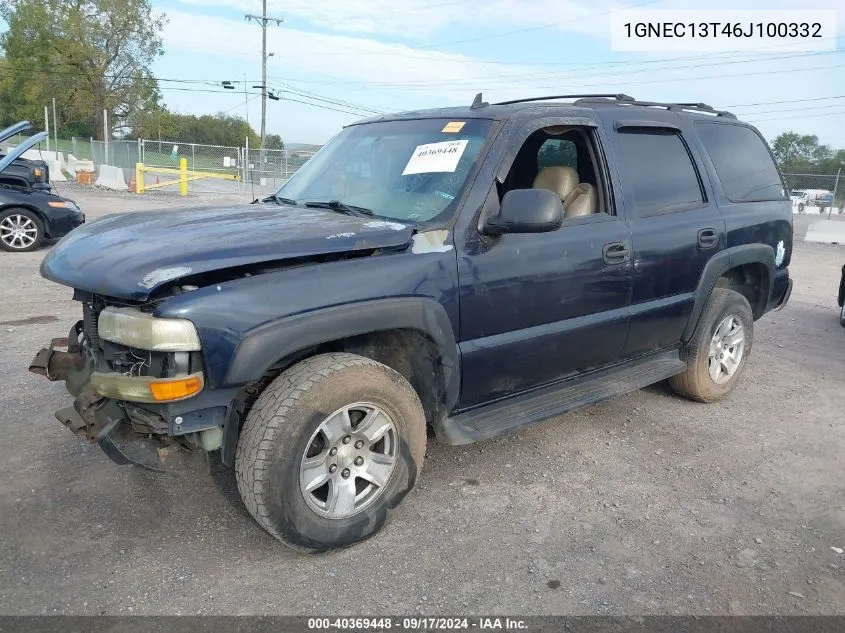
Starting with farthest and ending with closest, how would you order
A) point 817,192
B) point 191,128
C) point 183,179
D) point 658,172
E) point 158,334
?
point 191,128 → point 817,192 → point 183,179 → point 658,172 → point 158,334

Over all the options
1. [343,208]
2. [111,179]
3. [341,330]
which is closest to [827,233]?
[343,208]

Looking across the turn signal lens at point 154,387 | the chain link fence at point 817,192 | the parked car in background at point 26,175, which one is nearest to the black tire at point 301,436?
the turn signal lens at point 154,387

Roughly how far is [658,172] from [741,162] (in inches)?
44.5

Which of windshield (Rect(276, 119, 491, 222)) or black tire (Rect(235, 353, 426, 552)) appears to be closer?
black tire (Rect(235, 353, 426, 552))

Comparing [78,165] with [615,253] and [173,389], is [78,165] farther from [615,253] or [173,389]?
[173,389]

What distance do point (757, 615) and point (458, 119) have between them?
270 cm

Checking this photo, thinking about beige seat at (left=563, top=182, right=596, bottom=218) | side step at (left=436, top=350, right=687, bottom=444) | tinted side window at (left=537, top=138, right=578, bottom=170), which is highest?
tinted side window at (left=537, top=138, right=578, bottom=170)

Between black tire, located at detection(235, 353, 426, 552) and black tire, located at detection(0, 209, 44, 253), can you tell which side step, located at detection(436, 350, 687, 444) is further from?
black tire, located at detection(0, 209, 44, 253)

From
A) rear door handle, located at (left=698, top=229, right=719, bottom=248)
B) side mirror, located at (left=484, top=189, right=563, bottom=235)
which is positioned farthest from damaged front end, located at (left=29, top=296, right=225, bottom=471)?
rear door handle, located at (left=698, top=229, right=719, bottom=248)

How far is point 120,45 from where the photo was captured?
5319 cm

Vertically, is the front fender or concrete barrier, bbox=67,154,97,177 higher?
concrete barrier, bbox=67,154,97,177

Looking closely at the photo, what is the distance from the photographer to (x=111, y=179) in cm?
2894

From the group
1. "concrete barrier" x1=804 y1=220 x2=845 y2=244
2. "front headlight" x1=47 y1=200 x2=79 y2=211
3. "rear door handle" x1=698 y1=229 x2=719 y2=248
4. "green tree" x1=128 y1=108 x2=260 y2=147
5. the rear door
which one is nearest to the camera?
the rear door

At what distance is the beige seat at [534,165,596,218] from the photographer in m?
3.84
